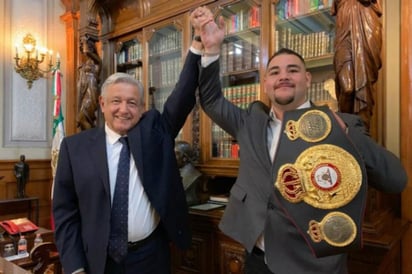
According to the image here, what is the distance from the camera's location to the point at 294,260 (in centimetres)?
101

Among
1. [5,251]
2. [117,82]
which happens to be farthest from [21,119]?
[117,82]

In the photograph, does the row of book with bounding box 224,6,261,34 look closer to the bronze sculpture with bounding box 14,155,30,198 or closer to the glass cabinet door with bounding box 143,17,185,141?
the glass cabinet door with bounding box 143,17,185,141

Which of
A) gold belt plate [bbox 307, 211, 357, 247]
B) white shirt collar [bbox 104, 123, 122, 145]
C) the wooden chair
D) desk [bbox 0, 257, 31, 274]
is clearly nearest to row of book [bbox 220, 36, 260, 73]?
white shirt collar [bbox 104, 123, 122, 145]

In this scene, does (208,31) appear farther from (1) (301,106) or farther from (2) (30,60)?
(2) (30,60)

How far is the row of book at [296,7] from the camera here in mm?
2021

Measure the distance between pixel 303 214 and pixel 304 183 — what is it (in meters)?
0.09

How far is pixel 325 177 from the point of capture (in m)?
0.92

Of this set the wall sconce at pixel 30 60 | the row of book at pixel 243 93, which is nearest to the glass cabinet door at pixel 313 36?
the row of book at pixel 243 93

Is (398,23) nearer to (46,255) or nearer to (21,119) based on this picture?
(46,255)

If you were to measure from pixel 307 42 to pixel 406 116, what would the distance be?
0.75 m

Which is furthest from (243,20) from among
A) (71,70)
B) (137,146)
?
(71,70)

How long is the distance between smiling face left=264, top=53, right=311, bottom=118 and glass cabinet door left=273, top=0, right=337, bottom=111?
902 millimetres

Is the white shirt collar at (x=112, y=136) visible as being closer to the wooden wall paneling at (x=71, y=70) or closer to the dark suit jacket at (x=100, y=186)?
the dark suit jacket at (x=100, y=186)

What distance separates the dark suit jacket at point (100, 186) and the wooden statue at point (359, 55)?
0.75 meters
